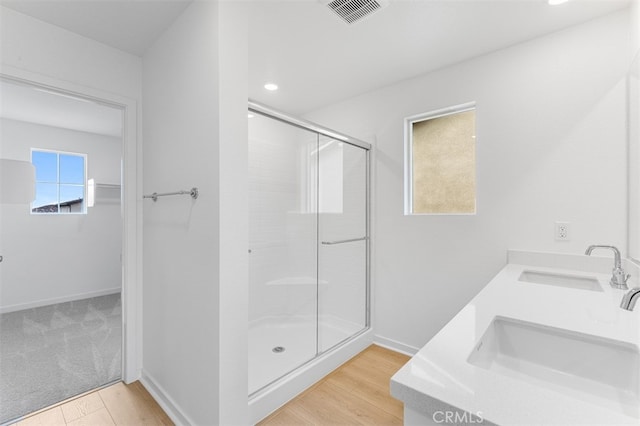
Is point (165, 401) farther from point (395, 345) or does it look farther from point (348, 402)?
point (395, 345)

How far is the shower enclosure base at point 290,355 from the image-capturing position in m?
1.76

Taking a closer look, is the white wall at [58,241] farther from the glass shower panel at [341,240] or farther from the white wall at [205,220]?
the glass shower panel at [341,240]

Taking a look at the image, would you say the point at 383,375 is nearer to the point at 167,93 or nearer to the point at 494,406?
the point at 494,406

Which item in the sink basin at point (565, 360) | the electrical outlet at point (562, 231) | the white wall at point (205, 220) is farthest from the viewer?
the electrical outlet at point (562, 231)

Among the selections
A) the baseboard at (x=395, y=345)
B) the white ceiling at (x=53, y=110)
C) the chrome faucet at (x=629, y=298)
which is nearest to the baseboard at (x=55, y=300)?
the white ceiling at (x=53, y=110)

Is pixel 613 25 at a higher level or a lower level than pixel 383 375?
higher

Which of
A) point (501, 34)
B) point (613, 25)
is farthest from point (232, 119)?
point (613, 25)

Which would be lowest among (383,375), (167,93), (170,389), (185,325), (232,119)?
(383,375)

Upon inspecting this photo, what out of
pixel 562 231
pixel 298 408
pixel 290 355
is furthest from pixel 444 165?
pixel 298 408

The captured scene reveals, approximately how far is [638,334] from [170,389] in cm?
226

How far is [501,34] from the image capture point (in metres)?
1.86

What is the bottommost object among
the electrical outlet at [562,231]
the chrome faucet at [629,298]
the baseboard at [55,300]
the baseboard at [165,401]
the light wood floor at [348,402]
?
the light wood floor at [348,402]

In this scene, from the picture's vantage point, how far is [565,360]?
33.8 inches

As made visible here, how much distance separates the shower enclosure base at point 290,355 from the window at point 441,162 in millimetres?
1277
